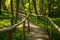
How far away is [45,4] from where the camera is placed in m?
26.0

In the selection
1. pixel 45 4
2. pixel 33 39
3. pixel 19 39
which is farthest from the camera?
pixel 45 4

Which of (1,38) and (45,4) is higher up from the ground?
(45,4)

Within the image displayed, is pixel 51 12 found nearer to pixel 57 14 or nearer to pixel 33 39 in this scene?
pixel 57 14

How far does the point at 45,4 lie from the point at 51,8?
3.10m

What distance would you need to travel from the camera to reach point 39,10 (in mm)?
26609

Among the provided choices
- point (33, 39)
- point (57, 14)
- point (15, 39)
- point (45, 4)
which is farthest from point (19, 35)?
point (57, 14)

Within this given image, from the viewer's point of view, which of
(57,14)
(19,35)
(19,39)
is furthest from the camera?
(57,14)

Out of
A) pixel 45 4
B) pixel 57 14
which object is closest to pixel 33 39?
pixel 45 4

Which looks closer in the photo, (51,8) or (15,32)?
(15,32)

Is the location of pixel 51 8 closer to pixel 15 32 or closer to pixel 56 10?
pixel 56 10

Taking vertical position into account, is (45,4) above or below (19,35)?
above

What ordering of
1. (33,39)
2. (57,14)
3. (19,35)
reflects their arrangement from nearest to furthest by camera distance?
(33,39) < (19,35) < (57,14)

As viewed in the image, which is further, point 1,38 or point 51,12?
point 51,12

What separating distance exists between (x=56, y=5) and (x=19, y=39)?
19.4 meters
